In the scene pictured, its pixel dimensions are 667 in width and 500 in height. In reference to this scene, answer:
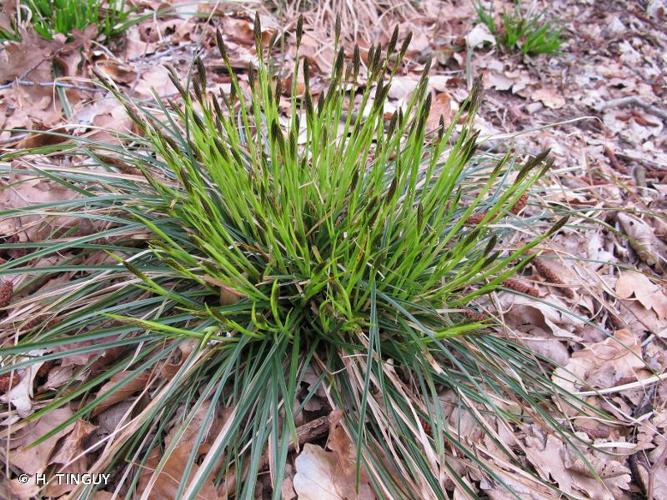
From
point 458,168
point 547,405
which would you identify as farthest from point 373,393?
point 458,168

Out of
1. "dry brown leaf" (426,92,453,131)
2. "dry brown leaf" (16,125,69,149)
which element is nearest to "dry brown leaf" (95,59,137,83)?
"dry brown leaf" (16,125,69,149)

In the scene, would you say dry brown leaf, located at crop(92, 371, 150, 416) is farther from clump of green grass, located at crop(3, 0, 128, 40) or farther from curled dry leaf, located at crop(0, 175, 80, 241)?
clump of green grass, located at crop(3, 0, 128, 40)

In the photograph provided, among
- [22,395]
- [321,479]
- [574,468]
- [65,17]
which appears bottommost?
[574,468]

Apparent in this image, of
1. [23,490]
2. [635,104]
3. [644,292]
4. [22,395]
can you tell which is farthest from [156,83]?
[635,104]

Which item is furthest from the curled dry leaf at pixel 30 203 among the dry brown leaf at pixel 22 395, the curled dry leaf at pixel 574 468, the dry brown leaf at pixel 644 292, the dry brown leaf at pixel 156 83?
the dry brown leaf at pixel 644 292

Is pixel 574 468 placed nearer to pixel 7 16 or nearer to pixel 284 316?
pixel 284 316

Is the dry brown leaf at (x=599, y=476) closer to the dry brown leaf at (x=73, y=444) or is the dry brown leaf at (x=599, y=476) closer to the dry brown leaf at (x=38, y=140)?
the dry brown leaf at (x=73, y=444)
